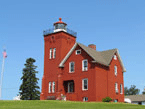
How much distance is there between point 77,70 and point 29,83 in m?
16.4

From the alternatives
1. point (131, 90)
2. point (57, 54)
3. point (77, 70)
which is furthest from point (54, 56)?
point (131, 90)

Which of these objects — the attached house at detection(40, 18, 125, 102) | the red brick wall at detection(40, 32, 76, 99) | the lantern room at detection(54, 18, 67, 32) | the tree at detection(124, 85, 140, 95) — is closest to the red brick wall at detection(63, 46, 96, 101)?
the attached house at detection(40, 18, 125, 102)

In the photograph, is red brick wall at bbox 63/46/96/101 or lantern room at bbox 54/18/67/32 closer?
red brick wall at bbox 63/46/96/101

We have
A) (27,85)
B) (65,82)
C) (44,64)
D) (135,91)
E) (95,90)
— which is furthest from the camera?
(135,91)

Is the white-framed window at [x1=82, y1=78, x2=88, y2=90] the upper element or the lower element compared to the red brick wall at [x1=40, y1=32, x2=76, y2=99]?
lower

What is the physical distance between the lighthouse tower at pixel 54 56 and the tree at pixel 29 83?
976cm

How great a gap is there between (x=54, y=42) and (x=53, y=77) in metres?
6.23

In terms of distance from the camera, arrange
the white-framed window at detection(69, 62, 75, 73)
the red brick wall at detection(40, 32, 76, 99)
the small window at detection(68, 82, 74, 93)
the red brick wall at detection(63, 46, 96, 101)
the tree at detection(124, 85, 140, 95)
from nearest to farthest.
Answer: the red brick wall at detection(63, 46, 96, 101) < the white-framed window at detection(69, 62, 75, 73) < the small window at detection(68, 82, 74, 93) < the red brick wall at detection(40, 32, 76, 99) < the tree at detection(124, 85, 140, 95)

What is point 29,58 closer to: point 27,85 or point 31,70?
point 31,70

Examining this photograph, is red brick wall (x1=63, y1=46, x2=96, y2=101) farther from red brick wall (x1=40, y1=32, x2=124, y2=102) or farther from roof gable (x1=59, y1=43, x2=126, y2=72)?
roof gable (x1=59, y1=43, x2=126, y2=72)

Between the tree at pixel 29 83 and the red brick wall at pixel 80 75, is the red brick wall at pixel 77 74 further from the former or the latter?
the tree at pixel 29 83

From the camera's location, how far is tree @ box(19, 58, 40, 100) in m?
50.0

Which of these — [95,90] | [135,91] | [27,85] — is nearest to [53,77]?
[95,90]

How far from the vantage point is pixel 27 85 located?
1981 inches
